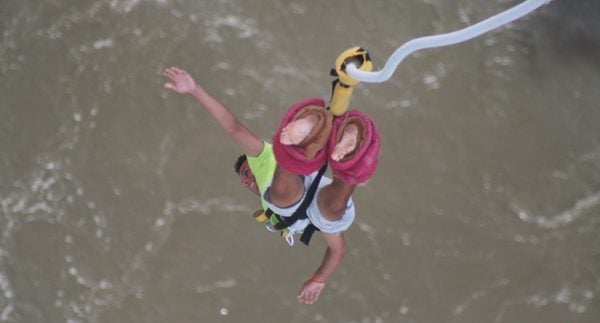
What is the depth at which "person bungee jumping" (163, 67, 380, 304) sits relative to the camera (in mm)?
1131

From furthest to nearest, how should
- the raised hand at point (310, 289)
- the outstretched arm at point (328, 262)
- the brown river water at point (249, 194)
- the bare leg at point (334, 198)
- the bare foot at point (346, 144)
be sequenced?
the brown river water at point (249, 194)
the raised hand at point (310, 289)
the outstretched arm at point (328, 262)
the bare leg at point (334, 198)
the bare foot at point (346, 144)

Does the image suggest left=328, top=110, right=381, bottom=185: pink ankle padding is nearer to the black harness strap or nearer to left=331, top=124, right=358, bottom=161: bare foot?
left=331, top=124, right=358, bottom=161: bare foot

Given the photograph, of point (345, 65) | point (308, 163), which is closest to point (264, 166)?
point (308, 163)

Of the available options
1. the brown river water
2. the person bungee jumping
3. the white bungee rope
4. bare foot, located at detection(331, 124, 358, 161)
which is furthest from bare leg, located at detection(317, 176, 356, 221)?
the brown river water

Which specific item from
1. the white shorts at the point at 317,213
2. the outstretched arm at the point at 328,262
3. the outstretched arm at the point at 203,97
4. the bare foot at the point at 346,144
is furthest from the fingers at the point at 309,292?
the bare foot at the point at 346,144

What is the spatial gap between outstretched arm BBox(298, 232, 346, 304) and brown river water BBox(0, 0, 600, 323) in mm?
698

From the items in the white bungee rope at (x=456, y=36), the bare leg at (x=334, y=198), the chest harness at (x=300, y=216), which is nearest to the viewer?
the white bungee rope at (x=456, y=36)

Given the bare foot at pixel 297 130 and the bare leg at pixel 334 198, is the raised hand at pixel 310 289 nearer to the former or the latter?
the bare leg at pixel 334 198

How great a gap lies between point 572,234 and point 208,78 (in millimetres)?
1468

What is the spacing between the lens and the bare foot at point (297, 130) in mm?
1123

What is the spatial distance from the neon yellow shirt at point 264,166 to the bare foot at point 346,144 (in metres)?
0.30

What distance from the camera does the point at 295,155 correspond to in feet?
3.84

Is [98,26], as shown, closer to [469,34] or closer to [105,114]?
[105,114]

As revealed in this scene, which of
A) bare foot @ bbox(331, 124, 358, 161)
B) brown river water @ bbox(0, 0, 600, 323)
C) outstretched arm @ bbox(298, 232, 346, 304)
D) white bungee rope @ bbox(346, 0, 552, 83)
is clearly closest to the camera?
white bungee rope @ bbox(346, 0, 552, 83)
